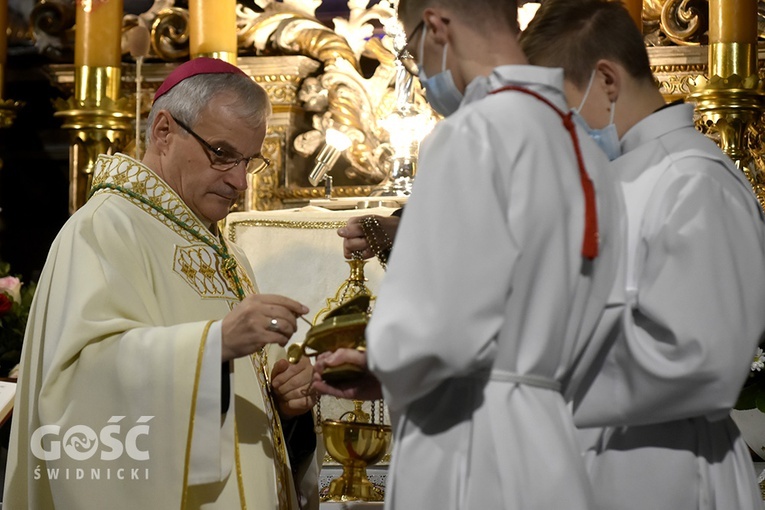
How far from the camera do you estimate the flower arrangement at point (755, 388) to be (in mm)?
3881

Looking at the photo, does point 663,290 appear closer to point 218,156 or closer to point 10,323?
point 218,156

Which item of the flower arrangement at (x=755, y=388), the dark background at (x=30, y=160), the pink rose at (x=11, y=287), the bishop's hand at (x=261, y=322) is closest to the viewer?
the bishop's hand at (x=261, y=322)

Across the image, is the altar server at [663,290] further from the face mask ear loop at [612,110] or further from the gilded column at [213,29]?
the gilded column at [213,29]

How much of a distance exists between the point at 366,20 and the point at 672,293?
3.65 m

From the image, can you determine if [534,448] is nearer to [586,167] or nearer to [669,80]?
[586,167]

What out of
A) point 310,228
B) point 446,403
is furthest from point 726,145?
point 446,403

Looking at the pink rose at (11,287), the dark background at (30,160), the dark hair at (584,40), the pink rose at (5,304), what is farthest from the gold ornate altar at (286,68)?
the dark hair at (584,40)

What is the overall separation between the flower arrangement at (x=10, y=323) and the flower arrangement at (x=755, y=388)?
260cm

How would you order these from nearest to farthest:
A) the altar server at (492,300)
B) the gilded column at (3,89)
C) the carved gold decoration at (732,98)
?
1. the altar server at (492,300)
2. the carved gold decoration at (732,98)
3. the gilded column at (3,89)

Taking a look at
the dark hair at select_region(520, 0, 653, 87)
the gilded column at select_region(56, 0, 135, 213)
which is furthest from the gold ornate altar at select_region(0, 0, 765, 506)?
the dark hair at select_region(520, 0, 653, 87)

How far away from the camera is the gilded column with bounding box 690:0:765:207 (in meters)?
4.77

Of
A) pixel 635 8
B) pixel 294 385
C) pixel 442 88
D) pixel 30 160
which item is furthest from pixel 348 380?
pixel 30 160

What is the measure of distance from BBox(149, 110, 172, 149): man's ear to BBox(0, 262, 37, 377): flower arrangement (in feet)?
4.84

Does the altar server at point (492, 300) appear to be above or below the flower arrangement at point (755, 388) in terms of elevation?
above
